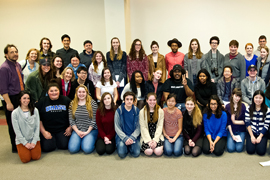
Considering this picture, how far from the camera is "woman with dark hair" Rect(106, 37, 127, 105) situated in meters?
4.96

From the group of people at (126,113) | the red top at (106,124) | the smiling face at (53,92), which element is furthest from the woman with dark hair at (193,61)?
the smiling face at (53,92)

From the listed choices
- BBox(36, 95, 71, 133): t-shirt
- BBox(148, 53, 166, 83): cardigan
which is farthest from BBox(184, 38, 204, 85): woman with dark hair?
BBox(36, 95, 71, 133): t-shirt

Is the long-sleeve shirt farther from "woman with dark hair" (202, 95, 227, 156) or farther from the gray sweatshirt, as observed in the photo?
the gray sweatshirt

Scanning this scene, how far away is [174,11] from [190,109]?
4.12 metres

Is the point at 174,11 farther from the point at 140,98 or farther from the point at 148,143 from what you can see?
the point at 148,143

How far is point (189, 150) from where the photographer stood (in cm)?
371

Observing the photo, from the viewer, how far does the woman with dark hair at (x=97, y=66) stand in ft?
15.9

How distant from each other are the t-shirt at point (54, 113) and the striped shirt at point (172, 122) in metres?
1.67

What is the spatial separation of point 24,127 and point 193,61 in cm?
328

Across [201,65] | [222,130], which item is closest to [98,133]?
[222,130]

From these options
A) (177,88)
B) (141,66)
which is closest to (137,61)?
(141,66)

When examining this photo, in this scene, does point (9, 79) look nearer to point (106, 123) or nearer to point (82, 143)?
point (82, 143)

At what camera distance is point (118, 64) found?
197 inches

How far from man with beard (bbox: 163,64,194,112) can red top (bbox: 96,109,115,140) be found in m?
1.11
